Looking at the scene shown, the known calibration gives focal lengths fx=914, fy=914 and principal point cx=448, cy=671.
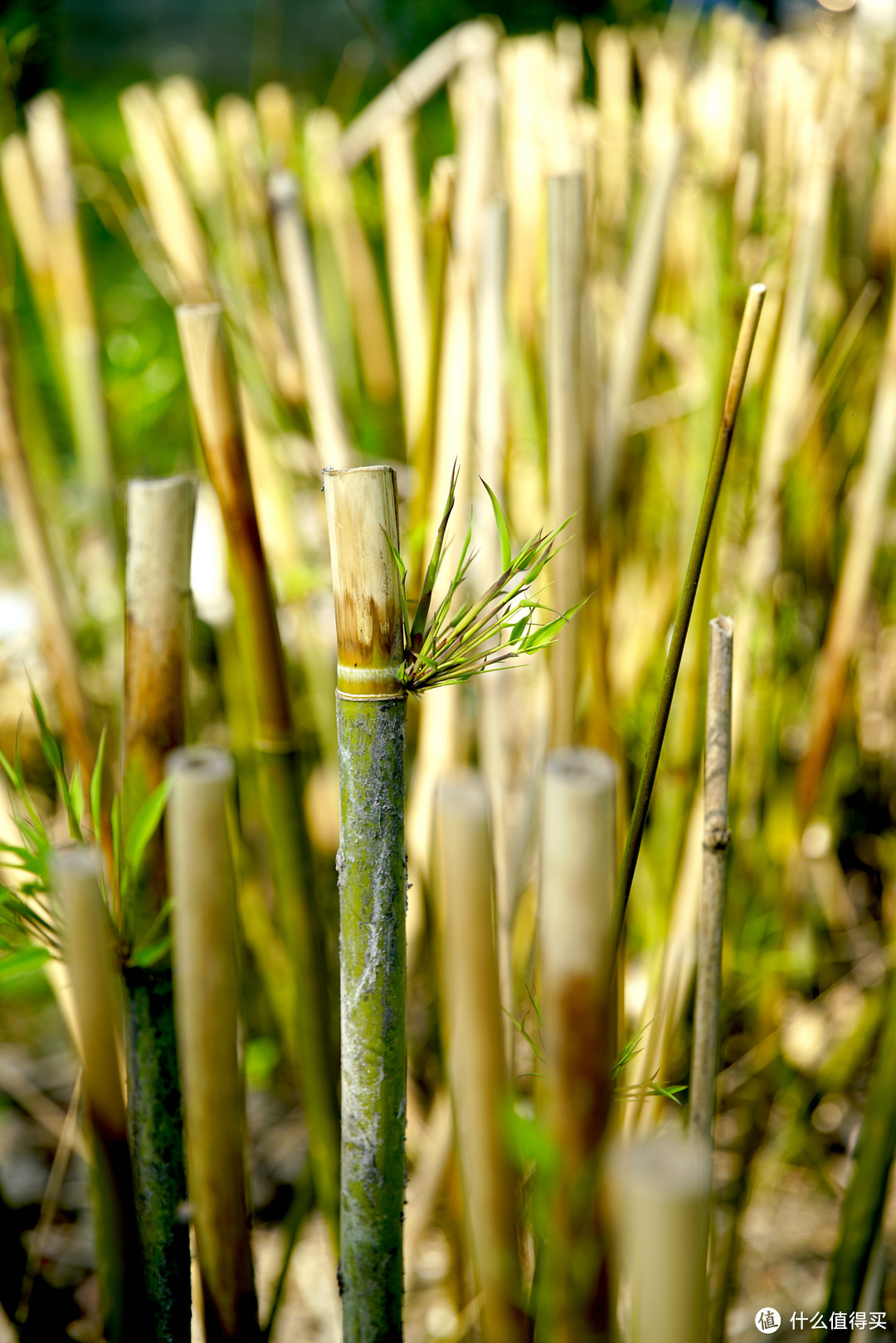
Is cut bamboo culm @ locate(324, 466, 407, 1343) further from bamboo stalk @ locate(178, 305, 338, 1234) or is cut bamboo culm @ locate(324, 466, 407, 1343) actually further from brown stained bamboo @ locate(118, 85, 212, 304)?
brown stained bamboo @ locate(118, 85, 212, 304)

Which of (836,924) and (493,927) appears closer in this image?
(493,927)

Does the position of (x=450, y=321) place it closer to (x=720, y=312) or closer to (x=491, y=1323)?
(x=720, y=312)

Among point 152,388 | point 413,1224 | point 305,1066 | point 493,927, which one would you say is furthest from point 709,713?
point 152,388

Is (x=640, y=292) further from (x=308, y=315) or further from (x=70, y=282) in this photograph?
(x=70, y=282)

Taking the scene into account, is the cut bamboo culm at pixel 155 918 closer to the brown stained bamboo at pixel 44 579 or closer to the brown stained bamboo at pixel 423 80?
the brown stained bamboo at pixel 44 579

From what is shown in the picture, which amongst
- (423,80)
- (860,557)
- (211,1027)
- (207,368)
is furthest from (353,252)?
(211,1027)

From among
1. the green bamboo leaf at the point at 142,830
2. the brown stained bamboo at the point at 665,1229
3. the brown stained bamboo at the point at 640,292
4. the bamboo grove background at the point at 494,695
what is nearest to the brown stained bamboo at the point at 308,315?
the bamboo grove background at the point at 494,695

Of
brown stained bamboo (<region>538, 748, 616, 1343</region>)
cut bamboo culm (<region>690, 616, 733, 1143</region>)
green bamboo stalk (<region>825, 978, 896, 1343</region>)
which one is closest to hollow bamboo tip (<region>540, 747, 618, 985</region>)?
brown stained bamboo (<region>538, 748, 616, 1343</region>)
